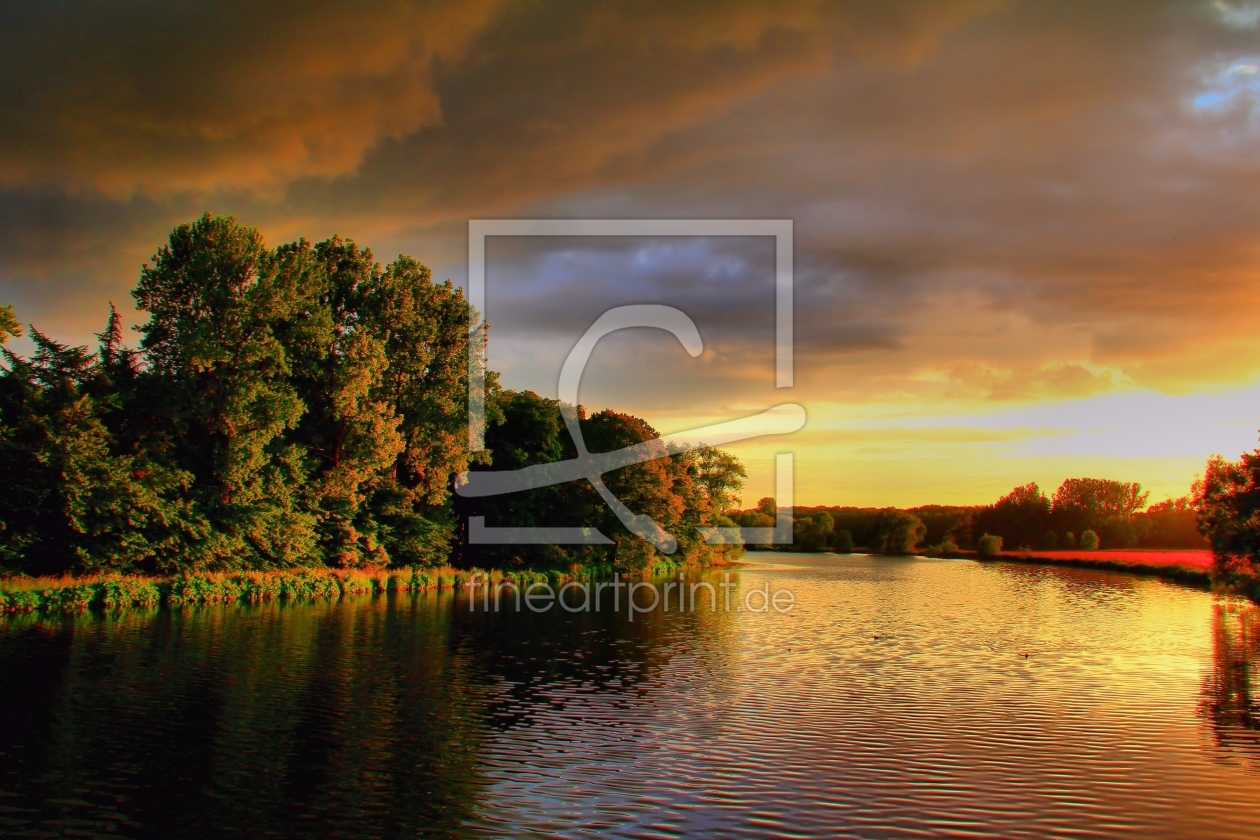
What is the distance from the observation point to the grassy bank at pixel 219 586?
143 ft

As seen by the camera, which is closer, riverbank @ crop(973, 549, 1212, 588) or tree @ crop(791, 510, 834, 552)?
riverbank @ crop(973, 549, 1212, 588)

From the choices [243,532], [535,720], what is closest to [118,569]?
[243,532]

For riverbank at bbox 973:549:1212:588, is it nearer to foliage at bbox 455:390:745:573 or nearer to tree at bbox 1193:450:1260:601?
tree at bbox 1193:450:1260:601

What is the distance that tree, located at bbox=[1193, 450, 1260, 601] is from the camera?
48.9 meters

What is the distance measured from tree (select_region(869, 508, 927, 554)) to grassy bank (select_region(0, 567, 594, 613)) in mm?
117241

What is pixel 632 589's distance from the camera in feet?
237

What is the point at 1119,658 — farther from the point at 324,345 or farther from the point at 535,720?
the point at 324,345


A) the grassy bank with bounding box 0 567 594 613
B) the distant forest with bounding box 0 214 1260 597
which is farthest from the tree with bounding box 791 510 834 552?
the grassy bank with bounding box 0 567 594 613

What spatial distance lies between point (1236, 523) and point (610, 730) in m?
41.8

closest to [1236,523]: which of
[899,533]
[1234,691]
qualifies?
[1234,691]

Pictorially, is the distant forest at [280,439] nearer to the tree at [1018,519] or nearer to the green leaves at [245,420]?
the green leaves at [245,420]

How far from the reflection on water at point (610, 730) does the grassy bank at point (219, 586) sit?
124 inches

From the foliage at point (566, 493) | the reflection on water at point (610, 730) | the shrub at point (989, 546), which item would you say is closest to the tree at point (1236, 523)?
the reflection on water at point (610, 730)

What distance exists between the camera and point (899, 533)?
176 metres
